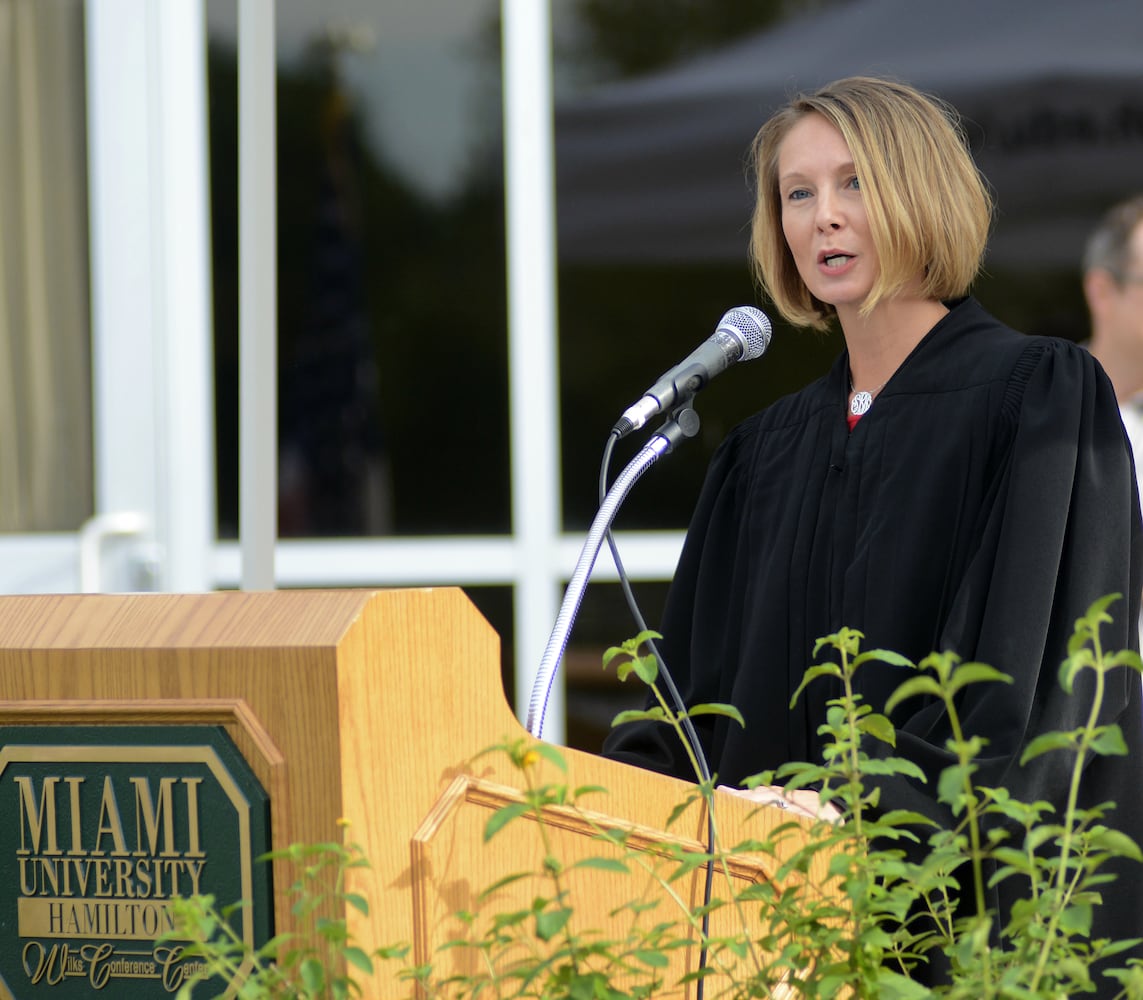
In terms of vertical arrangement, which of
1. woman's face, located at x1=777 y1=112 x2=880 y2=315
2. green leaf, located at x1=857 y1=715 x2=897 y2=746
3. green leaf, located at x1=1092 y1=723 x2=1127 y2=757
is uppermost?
woman's face, located at x1=777 y1=112 x2=880 y2=315

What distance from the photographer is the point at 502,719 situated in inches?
54.0

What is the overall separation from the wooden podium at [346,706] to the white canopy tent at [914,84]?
3.39m

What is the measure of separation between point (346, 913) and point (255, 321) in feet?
4.37

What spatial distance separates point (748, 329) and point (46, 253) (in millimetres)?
3104

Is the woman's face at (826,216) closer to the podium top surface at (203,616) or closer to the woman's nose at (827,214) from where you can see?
the woman's nose at (827,214)

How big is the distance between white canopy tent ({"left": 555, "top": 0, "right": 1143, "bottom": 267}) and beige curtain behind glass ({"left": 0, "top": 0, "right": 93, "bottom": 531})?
140 cm

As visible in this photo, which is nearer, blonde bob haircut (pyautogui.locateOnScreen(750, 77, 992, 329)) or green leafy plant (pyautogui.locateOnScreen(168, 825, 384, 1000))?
green leafy plant (pyautogui.locateOnScreen(168, 825, 384, 1000))

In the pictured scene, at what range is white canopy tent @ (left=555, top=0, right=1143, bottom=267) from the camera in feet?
14.8

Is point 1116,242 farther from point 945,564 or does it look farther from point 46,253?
point 46,253

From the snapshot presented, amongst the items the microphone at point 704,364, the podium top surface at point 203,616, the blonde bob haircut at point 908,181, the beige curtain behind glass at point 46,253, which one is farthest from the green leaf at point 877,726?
the beige curtain behind glass at point 46,253

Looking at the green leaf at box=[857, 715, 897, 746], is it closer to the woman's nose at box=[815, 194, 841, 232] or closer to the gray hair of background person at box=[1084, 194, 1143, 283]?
the woman's nose at box=[815, 194, 841, 232]

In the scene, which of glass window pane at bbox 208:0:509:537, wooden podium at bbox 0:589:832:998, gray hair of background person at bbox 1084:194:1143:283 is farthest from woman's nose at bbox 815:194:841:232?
glass window pane at bbox 208:0:509:537

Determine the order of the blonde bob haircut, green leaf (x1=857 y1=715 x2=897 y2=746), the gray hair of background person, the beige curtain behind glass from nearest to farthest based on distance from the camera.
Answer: green leaf (x1=857 y1=715 x2=897 y2=746)
the blonde bob haircut
the gray hair of background person
the beige curtain behind glass

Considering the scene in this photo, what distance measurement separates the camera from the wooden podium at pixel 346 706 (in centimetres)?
121
